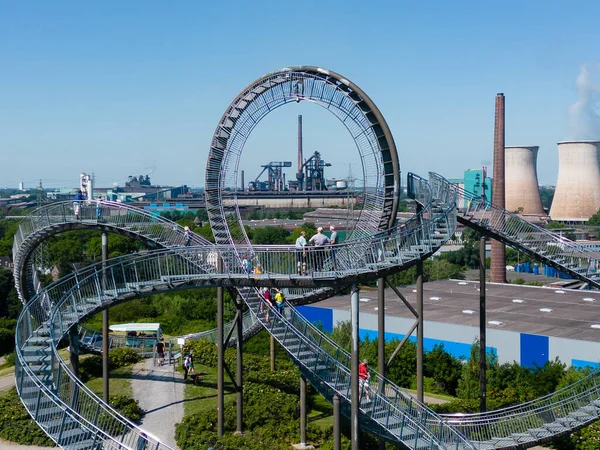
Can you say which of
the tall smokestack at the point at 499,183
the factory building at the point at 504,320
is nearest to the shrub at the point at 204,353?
the factory building at the point at 504,320

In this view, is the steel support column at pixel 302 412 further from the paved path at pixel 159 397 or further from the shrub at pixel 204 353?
the shrub at pixel 204 353

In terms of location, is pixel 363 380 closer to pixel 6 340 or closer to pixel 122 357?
pixel 122 357

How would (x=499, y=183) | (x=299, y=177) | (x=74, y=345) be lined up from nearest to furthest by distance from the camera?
(x=74, y=345) < (x=499, y=183) < (x=299, y=177)

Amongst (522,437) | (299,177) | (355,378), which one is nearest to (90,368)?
(355,378)

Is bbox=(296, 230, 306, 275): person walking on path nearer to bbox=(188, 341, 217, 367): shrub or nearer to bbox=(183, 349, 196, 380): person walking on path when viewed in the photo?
bbox=(183, 349, 196, 380): person walking on path

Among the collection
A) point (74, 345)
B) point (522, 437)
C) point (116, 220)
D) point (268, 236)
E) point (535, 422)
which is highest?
point (116, 220)
